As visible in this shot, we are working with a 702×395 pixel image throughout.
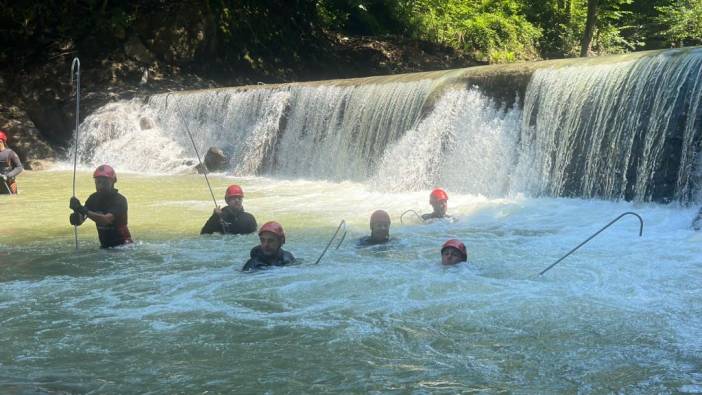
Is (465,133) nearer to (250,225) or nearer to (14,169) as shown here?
(250,225)

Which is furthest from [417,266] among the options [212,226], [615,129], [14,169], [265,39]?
[265,39]

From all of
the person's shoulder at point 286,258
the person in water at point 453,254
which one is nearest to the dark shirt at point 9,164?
the person's shoulder at point 286,258

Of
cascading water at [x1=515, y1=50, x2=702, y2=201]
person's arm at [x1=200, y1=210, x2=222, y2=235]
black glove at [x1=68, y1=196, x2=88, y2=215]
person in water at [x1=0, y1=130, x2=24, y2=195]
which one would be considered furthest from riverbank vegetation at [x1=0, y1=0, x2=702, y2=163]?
black glove at [x1=68, y1=196, x2=88, y2=215]

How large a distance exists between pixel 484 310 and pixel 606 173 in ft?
20.6

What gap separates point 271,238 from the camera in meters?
6.49

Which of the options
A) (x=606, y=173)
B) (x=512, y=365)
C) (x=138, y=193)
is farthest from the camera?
(x=138, y=193)

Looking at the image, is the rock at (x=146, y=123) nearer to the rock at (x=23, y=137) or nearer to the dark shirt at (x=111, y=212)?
the rock at (x=23, y=137)

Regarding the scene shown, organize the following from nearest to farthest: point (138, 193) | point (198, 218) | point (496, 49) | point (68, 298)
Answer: point (68, 298)
point (198, 218)
point (138, 193)
point (496, 49)

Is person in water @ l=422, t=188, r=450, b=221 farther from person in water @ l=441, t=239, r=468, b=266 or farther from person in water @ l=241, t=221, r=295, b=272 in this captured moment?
person in water @ l=241, t=221, r=295, b=272

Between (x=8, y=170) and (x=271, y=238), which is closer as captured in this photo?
(x=271, y=238)

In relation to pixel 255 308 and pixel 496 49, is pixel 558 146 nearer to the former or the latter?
pixel 255 308

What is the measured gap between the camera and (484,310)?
5312 mm

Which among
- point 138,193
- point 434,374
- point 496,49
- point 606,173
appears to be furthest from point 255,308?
point 496,49

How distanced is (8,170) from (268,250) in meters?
7.92
